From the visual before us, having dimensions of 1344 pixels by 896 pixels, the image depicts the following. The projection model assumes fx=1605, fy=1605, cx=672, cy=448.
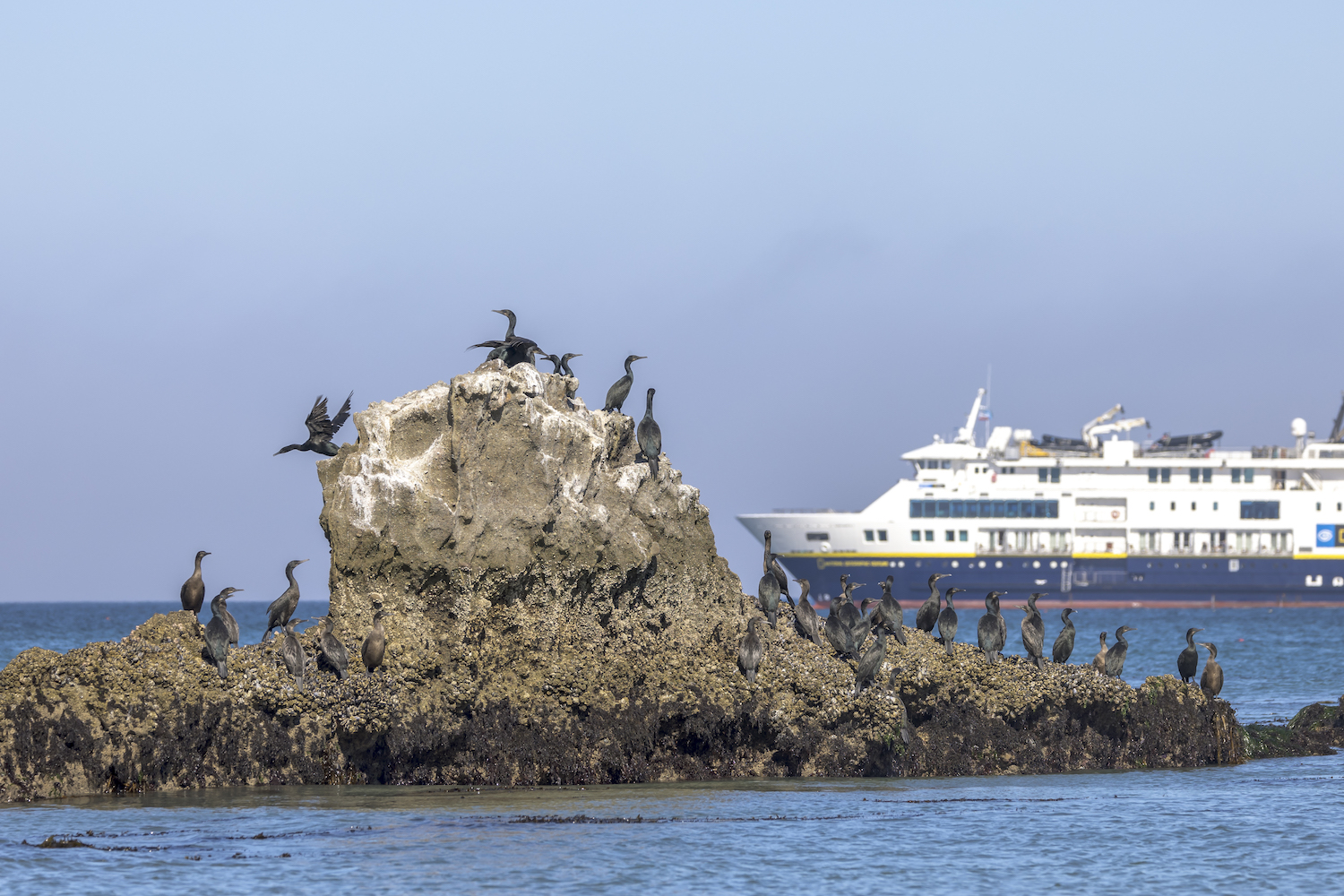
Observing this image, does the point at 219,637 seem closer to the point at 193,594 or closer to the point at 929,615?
the point at 193,594

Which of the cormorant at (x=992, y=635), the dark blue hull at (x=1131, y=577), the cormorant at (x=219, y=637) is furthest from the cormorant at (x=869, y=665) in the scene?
the dark blue hull at (x=1131, y=577)

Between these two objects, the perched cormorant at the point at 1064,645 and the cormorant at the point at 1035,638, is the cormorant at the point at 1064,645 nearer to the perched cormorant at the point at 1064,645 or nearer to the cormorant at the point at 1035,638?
the perched cormorant at the point at 1064,645

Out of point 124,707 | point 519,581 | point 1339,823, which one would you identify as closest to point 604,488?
point 519,581

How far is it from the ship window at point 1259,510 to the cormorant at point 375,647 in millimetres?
86298

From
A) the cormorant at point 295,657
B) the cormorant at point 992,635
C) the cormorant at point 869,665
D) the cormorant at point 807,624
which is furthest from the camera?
the cormorant at point 992,635

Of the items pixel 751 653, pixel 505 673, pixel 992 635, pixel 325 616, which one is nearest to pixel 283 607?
pixel 325 616

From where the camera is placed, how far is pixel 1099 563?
319 ft

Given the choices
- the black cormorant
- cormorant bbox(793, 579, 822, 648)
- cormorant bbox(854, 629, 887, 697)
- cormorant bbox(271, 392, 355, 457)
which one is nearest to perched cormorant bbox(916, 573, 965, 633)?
the black cormorant

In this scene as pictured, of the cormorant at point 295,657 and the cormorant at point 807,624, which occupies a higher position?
the cormorant at point 807,624

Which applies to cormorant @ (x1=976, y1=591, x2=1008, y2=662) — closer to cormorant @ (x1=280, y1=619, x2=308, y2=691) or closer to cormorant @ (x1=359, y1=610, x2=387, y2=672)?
cormorant @ (x1=359, y1=610, x2=387, y2=672)

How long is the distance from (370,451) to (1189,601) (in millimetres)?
85014

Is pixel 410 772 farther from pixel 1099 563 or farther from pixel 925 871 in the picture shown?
pixel 1099 563

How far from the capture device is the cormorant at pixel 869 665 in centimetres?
2119

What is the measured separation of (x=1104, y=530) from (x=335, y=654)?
276 ft
